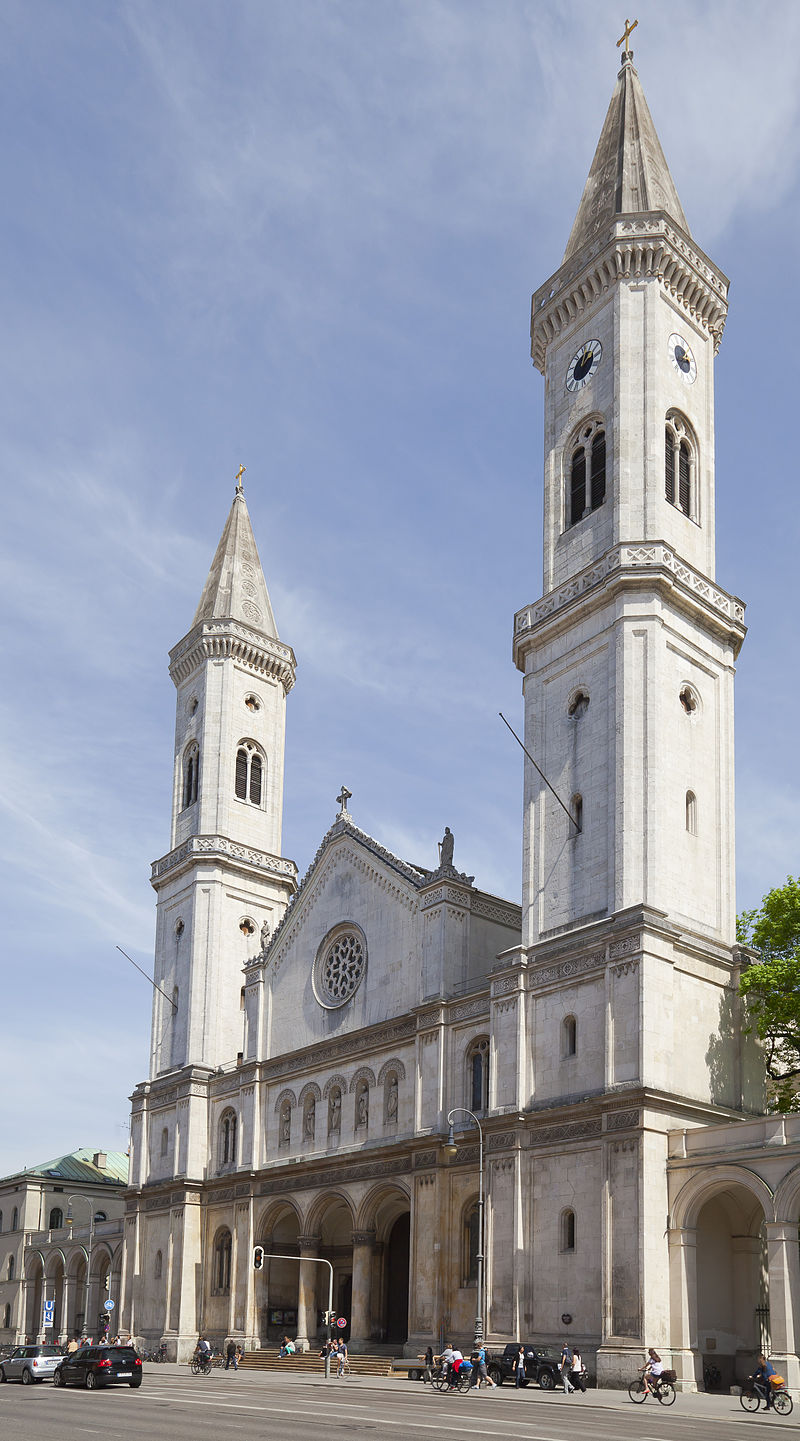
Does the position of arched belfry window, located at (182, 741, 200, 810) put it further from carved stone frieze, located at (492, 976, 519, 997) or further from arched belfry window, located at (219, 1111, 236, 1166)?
carved stone frieze, located at (492, 976, 519, 997)

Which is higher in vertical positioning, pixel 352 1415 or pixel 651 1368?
pixel 352 1415

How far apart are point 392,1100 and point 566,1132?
1195cm

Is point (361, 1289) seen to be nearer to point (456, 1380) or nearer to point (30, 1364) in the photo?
point (30, 1364)

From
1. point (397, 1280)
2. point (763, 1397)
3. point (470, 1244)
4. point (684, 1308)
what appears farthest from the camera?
point (397, 1280)

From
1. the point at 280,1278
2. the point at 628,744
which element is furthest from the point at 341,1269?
the point at 628,744

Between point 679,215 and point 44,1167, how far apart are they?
78153mm

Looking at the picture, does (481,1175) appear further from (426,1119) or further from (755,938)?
(755,938)

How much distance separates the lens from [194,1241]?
213ft

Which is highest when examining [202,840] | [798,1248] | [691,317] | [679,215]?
[679,215]

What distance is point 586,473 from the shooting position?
52.4 metres

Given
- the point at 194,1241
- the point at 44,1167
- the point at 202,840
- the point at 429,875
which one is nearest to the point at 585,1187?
the point at 429,875

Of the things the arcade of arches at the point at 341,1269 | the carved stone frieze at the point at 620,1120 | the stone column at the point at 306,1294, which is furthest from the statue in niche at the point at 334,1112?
the carved stone frieze at the point at 620,1120

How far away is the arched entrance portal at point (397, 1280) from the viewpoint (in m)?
53.4

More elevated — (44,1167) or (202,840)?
(202,840)
